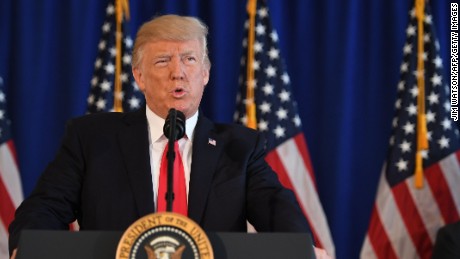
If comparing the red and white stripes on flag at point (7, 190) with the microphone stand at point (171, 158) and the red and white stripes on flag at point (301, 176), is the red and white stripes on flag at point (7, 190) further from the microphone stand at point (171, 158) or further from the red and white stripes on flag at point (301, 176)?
the microphone stand at point (171, 158)

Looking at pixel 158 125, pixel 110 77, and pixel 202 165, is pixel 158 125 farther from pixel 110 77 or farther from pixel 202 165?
pixel 110 77

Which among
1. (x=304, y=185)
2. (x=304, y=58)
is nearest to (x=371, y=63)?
(x=304, y=58)

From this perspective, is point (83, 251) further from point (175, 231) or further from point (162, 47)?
point (162, 47)

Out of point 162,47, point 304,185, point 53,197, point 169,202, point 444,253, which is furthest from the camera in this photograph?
point 304,185

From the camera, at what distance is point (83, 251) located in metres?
1.81

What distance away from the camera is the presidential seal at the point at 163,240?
1722 millimetres

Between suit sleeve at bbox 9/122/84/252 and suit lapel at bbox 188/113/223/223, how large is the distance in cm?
38

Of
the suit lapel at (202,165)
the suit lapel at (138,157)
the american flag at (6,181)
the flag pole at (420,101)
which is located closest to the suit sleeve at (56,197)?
the suit lapel at (138,157)

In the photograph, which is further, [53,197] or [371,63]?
[371,63]

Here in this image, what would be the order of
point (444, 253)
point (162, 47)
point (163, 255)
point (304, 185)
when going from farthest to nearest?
point (304, 185) → point (444, 253) → point (162, 47) → point (163, 255)

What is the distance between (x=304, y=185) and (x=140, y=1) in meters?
1.69

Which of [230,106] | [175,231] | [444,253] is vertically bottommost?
[444,253]

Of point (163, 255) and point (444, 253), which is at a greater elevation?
point (163, 255)

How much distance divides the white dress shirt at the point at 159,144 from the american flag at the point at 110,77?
2.15m
